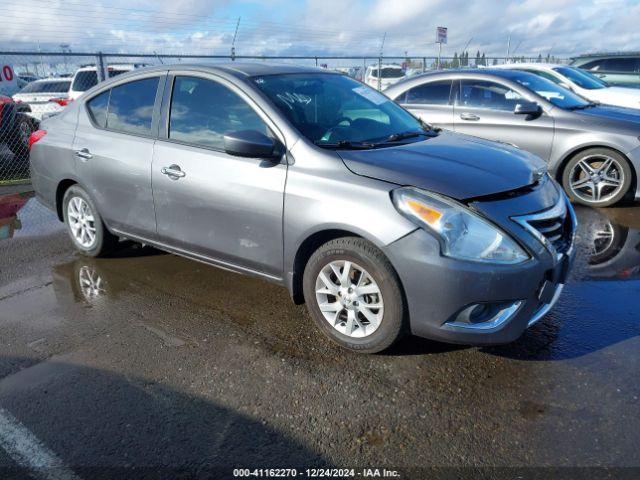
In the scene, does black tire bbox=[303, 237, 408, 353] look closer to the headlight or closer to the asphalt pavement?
the asphalt pavement

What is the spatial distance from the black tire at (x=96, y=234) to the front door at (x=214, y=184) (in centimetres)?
89

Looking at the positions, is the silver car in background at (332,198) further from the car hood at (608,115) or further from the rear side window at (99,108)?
the car hood at (608,115)

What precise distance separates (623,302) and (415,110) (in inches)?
171

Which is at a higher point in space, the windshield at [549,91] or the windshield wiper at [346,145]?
the windshield at [549,91]

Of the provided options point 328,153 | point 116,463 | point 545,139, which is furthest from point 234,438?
point 545,139

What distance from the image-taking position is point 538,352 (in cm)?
322

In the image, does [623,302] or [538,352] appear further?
[623,302]

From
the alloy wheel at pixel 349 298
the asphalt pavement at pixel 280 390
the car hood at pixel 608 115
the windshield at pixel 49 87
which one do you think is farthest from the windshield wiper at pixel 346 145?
the windshield at pixel 49 87

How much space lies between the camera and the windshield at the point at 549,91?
680 centimetres

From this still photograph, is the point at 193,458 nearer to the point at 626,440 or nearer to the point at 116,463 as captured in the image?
the point at 116,463

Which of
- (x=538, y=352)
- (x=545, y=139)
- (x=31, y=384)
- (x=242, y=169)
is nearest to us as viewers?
(x=31, y=384)

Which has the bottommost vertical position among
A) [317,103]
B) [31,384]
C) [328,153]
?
[31,384]

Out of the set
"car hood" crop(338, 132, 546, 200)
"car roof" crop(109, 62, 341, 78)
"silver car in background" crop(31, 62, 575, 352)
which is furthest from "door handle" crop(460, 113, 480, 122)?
"car hood" crop(338, 132, 546, 200)

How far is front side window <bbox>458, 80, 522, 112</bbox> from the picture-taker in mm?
6891
